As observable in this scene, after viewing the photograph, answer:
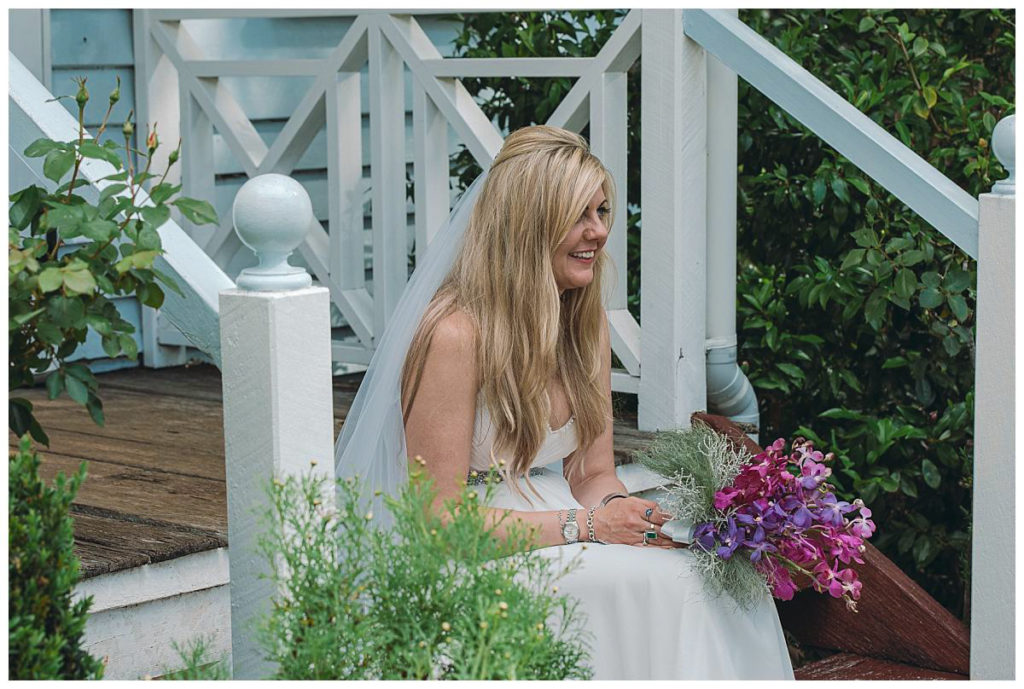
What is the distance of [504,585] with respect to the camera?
182cm

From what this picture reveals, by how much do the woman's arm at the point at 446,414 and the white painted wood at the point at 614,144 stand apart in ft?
2.92

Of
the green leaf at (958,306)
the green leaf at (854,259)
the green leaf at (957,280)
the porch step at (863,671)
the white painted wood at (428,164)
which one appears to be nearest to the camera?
the porch step at (863,671)

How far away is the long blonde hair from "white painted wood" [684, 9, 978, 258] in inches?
22.9

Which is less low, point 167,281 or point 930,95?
point 930,95

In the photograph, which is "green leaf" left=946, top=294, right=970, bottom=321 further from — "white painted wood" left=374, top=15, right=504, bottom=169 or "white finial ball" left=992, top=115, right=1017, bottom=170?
"white painted wood" left=374, top=15, right=504, bottom=169

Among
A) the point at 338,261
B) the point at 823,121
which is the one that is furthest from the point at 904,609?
the point at 338,261

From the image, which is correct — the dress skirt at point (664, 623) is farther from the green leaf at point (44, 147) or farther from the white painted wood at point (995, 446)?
the green leaf at point (44, 147)

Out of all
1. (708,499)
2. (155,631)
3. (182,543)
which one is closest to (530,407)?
(708,499)

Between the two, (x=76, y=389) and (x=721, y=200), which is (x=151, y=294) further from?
(x=721, y=200)

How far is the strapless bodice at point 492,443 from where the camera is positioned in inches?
110

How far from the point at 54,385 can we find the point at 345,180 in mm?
2125

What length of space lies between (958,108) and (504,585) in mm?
2735

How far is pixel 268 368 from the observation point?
1.97m

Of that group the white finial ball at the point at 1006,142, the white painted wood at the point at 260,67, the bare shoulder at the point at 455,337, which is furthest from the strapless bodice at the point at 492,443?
the white painted wood at the point at 260,67
